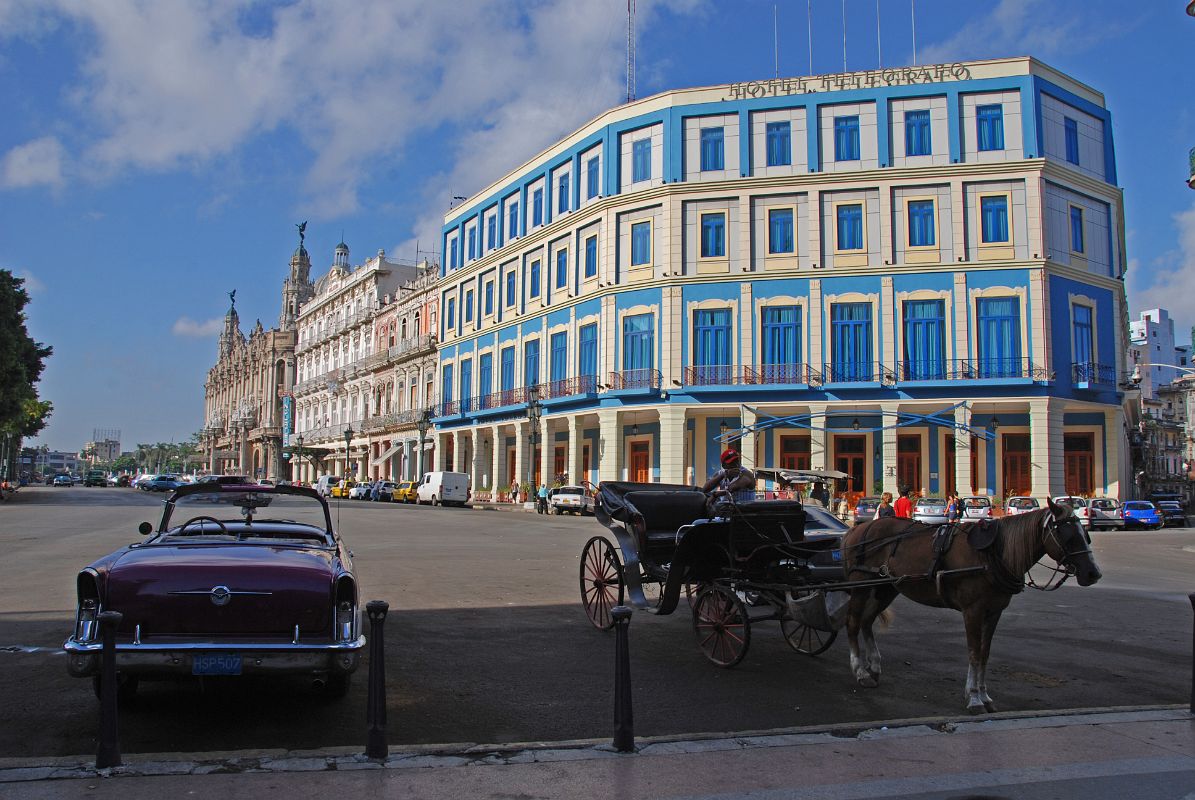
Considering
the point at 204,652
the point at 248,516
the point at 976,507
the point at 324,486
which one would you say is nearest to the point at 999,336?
the point at 976,507

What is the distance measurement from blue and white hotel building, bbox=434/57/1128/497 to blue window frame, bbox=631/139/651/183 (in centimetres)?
10

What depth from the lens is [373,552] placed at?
58.2 feet

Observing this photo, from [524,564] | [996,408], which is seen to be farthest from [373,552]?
[996,408]

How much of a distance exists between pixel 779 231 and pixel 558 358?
42.5ft

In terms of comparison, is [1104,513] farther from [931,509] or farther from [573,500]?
[573,500]

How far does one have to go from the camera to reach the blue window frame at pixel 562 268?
147 ft

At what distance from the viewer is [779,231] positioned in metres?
37.8

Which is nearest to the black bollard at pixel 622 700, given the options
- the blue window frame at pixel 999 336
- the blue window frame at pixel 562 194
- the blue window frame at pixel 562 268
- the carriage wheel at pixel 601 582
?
the carriage wheel at pixel 601 582

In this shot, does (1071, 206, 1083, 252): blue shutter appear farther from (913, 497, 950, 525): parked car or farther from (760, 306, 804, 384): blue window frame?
(913, 497, 950, 525): parked car

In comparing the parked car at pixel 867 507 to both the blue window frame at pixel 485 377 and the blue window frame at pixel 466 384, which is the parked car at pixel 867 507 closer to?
the blue window frame at pixel 485 377

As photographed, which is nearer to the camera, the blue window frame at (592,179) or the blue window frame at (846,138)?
the blue window frame at (846,138)

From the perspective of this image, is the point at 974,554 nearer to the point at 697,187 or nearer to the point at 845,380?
the point at 845,380

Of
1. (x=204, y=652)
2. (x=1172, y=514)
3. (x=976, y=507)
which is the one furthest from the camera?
(x=1172, y=514)

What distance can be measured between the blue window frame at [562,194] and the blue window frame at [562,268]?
209 centimetres
